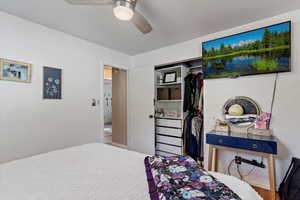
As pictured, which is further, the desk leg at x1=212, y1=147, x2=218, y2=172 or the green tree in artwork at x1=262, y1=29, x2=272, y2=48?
the desk leg at x1=212, y1=147, x2=218, y2=172

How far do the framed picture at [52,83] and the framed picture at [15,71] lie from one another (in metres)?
0.19

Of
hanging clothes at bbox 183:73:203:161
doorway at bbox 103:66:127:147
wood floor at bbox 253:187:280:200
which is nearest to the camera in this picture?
wood floor at bbox 253:187:280:200

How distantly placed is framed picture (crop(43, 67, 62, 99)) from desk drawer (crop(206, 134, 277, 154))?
224 cm

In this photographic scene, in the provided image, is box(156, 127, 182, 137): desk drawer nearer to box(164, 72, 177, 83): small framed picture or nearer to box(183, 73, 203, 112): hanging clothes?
box(183, 73, 203, 112): hanging clothes

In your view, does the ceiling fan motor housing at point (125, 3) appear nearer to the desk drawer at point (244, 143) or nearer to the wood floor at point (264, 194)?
the desk drawer at point (244, 143)

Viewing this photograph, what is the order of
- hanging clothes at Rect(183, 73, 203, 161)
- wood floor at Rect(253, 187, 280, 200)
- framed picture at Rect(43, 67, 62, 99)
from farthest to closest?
hanging clothes at Rect(183, 73, 203, 161)
framed picture at Rect(43, 67, 62, 99)
wood floor at Rect(253, 187, 280, 200)

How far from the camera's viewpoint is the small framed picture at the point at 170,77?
3.01m

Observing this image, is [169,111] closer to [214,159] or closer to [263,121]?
[214,159]

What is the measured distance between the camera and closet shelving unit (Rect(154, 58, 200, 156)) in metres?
2.84

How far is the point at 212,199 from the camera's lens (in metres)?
0.71

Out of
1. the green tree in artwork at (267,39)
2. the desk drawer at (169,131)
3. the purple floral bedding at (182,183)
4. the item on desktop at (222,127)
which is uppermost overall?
the green tree in artwork at (267,39)

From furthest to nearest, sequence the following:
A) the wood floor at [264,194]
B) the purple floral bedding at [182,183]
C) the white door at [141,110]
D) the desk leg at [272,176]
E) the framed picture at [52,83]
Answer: the white door at [141,110] < the framed picture at [52,83] < the wood floor at [264,194] < the desk leg at [272,176] < the purple floral bedding at [182,183]

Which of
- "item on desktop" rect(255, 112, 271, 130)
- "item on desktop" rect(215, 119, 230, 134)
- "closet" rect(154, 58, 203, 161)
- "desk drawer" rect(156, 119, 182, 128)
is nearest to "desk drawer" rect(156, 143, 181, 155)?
"closet" rect(154, 58, 203, 161)

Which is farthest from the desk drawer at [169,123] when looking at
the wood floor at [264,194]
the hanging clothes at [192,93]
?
the wood floor at [264,194]
